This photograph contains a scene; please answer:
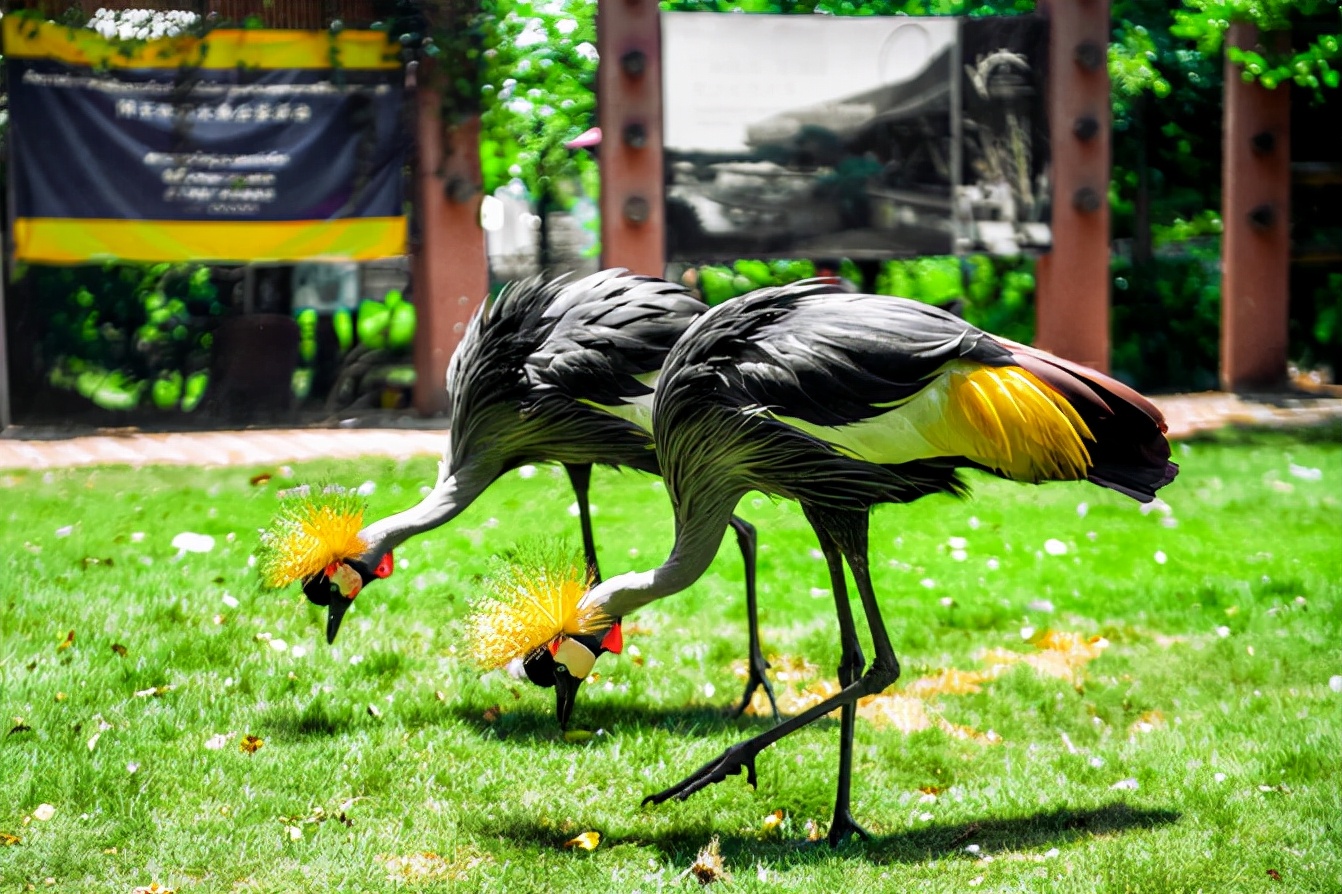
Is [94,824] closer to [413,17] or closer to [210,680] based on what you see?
[210,680]

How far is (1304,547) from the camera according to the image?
7230 millimetres

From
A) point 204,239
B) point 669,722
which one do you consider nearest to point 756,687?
point 669,722

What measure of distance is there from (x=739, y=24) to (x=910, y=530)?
16.7 feet

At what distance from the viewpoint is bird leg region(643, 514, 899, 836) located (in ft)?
12.4

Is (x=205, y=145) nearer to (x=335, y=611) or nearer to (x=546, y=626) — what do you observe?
(x=335, y=611)

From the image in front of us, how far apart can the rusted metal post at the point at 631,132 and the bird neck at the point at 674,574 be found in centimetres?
726

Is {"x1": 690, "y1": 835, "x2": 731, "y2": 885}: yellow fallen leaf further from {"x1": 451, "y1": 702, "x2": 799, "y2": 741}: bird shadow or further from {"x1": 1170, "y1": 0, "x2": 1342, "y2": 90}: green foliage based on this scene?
{"x1": 1170, "y1": 0, "x2": 1342, "y2": 90}: green foliage

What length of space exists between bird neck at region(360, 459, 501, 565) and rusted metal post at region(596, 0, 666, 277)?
6.24 meters

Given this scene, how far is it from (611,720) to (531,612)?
1.36 m

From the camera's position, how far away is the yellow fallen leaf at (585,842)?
12.7ft

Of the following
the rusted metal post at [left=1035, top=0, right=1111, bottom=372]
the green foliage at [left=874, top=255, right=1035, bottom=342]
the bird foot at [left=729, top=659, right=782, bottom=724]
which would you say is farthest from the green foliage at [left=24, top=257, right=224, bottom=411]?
the bird foot at [left=729, top=659, right=782, bottom=724]

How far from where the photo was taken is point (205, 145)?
10.7 metres

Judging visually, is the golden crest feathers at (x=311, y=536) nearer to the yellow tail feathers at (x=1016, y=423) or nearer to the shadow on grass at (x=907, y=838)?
the shadow on grass at (x=907, y=838)

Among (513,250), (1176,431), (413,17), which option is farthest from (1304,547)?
(513,250)
